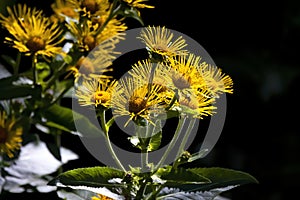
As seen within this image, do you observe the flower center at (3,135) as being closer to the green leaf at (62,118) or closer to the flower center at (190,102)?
the green leaf at (62,118)

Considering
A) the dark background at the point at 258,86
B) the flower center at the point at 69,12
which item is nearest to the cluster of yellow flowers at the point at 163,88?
the flower center at the point at 69,12

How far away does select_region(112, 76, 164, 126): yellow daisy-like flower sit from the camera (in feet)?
2.58

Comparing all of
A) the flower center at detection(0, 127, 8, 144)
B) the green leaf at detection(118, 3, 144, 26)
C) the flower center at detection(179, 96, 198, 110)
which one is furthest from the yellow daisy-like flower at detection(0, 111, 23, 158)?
the flower center at detection(179, 96, 198, 110)

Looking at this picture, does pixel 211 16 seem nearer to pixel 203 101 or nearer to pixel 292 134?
pixel 292 134

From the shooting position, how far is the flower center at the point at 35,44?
0.96m

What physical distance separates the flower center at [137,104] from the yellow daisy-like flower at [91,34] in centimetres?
21

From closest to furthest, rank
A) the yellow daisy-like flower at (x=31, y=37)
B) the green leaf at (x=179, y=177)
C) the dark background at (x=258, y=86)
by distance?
1. the green leaf at (x=179, y=177)
2. the yellow daisy-like flower at (x=31, y=37)
3. the dark background at (x=258, y=86)

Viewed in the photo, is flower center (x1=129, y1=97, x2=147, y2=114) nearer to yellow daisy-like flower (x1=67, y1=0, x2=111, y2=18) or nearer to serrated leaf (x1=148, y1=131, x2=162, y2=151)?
serrated leaf (x1=148, y1=131, x2=162, y2=151)

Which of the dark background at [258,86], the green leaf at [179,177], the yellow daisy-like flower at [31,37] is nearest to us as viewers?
the green leaf at [179,177]

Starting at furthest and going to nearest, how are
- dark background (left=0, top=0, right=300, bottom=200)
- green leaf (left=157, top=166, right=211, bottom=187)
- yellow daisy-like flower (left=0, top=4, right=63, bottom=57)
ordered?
dark background (left=0, top=0, right=300, bottom=200) → yellow daisy-like flower (left=0, top=4, right=63, bottom=57) → green leaf (left=157, top=166, right=211, bottom=187)

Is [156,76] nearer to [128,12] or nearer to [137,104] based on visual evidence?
[137,104]

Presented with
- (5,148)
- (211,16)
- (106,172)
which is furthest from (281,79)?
(106,172)

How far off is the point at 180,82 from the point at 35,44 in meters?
0.27

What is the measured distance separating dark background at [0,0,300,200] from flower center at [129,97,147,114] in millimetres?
1317
